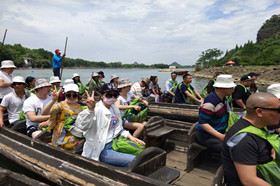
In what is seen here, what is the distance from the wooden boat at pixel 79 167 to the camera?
8.05 ft

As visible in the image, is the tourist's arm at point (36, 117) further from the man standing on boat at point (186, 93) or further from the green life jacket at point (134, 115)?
the man standing on boat at point (186, 93)

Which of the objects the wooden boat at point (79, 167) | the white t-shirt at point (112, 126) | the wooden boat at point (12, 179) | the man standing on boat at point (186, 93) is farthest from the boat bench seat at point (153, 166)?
the man standing on boat at point (186, 93)

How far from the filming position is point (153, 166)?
2998 mm

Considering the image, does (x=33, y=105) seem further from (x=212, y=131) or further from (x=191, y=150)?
(x=212, y=131)

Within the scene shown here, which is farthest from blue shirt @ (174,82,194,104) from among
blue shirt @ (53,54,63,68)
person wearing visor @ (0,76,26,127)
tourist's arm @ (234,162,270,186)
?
blue shirt @ (53,54,63,68)

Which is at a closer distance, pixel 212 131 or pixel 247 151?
pixel 247 151

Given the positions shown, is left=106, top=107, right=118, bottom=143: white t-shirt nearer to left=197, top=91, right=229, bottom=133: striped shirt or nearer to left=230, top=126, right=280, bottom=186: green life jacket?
left=197, top=91, right=229, bottom=133: striped shirt

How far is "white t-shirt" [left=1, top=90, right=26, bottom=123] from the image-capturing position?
14.4ft

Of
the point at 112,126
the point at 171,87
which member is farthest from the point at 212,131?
the point at 171,87

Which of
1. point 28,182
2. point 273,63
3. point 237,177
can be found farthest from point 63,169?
point 273,63

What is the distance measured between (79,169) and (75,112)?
3.16 feet

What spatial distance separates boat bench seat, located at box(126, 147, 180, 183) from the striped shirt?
85 centimetres

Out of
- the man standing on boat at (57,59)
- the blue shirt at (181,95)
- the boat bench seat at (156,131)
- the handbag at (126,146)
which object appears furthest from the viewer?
the man standing on boat at (57,59)

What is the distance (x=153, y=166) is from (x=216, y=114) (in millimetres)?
1245
